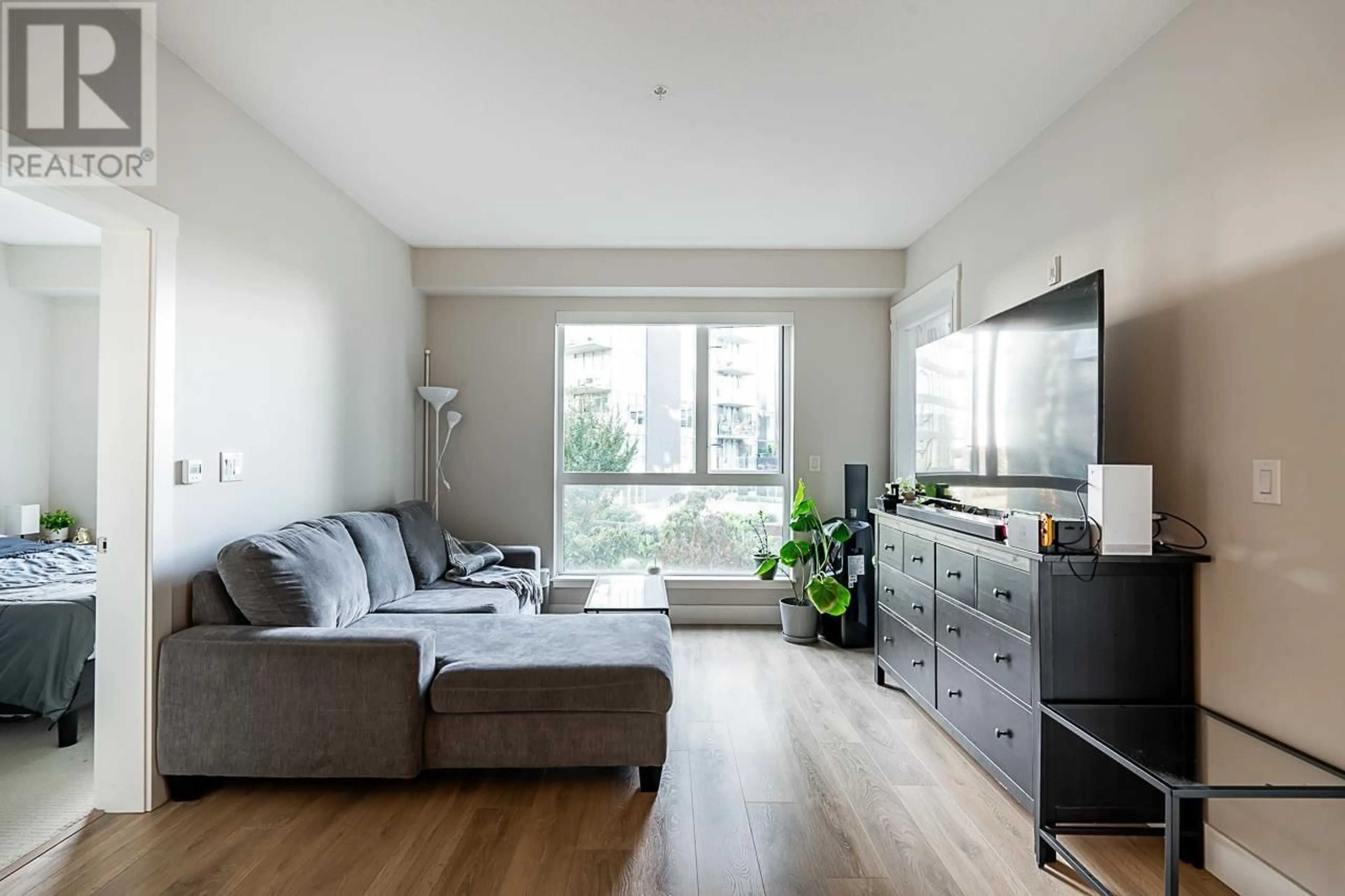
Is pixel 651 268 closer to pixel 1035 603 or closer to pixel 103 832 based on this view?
pixel 1035 603

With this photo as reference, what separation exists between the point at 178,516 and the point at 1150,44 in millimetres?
3641

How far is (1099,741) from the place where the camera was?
188 cm

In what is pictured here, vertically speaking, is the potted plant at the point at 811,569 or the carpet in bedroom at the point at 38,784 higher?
the potted plant at the point at 811,569

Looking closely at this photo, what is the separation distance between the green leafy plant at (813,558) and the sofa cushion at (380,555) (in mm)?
2308

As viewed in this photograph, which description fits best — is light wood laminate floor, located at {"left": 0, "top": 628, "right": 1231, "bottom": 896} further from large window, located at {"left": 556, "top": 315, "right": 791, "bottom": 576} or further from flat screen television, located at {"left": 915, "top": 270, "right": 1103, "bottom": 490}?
large window, located at {"left": 556, "top": 315, "right": 791, "bottom": 576}

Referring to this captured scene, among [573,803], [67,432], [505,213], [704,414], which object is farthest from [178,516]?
[67,432]

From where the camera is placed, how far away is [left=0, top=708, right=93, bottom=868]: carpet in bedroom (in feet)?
7.39

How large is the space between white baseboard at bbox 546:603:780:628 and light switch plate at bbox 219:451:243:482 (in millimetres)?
2575

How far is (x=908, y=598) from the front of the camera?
346 centimetres

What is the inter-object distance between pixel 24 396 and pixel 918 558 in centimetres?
619

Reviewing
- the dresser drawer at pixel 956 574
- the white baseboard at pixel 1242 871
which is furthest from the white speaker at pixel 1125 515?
the white baseboard at pixel 1242 871

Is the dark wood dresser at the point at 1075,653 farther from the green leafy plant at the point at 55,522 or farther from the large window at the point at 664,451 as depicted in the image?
the green leafy plant at the point at 55,522

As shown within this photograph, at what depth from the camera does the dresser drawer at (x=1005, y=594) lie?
91.0 inches

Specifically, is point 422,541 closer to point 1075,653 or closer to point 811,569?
point 811,569
